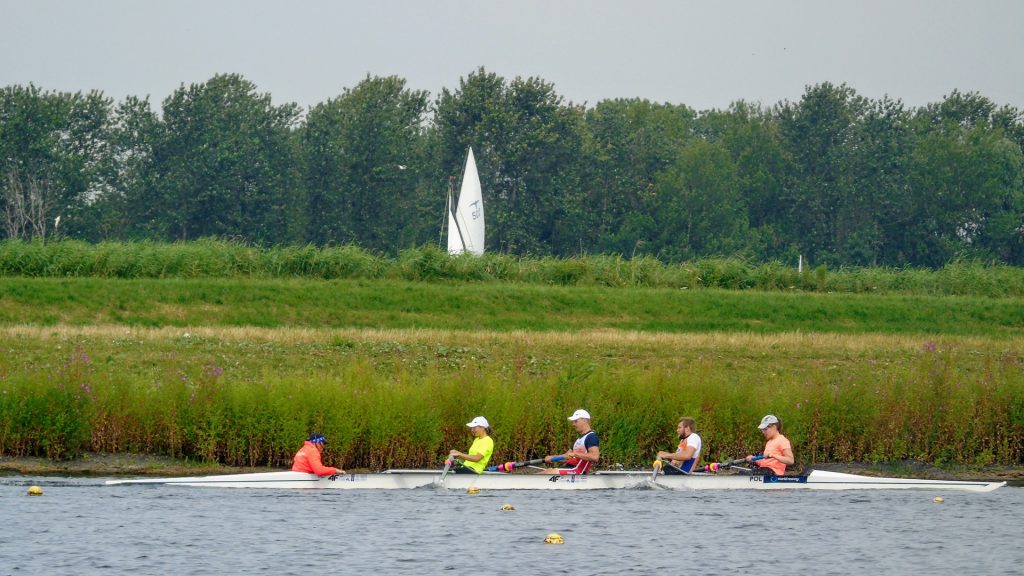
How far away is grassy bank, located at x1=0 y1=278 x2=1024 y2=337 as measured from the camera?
50.1 metres

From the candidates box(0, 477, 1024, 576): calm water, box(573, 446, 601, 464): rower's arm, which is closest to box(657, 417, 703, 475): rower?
box(0, 477, 1024, 576): calm water

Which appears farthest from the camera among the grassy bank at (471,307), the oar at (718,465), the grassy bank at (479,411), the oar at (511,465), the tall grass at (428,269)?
the tall grass at (428,269)

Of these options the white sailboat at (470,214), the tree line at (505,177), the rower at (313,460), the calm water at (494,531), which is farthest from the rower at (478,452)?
the tree line at (505,177)

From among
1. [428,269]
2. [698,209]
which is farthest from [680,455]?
[698,209]

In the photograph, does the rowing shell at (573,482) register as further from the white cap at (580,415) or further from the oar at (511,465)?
the white cap at (580,415)

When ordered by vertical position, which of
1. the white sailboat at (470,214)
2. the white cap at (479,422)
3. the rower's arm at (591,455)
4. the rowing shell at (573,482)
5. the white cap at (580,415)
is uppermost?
the white sailboat at (470,214)

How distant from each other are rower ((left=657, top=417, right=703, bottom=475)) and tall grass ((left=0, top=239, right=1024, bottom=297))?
31947mm

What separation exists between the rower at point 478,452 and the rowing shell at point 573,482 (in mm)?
249

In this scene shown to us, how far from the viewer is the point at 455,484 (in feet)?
92.7

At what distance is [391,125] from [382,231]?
897 centimetres

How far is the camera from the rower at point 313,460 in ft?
90.4

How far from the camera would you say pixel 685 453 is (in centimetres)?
2881

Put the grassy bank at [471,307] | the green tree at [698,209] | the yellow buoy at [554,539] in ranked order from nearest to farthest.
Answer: the yellow buoy at [554,539]
the grassy bank at [471,307]
the green tree at [698,209]

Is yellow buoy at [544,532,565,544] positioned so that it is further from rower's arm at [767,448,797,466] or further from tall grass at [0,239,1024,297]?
tall grass at [0,239,1024,297]
